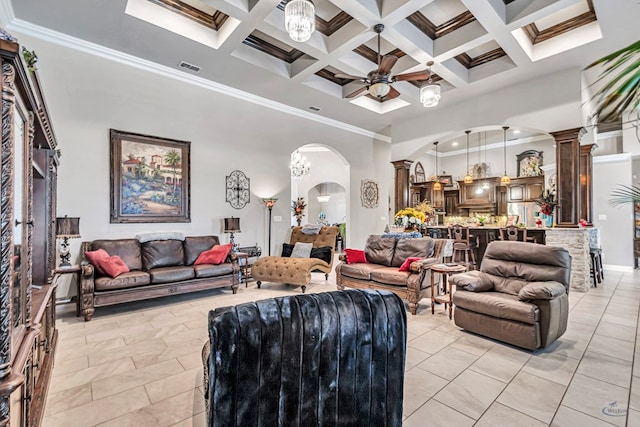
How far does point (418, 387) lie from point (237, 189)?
185 inches

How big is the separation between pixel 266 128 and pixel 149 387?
16.8ft

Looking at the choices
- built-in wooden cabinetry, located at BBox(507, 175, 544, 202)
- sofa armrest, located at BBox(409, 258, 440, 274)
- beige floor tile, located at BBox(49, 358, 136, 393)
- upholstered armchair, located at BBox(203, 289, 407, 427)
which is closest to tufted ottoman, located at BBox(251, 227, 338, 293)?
sofa armrest, located at BBox(409, 258, 440, 274)

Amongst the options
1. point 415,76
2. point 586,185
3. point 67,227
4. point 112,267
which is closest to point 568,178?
point 586,185

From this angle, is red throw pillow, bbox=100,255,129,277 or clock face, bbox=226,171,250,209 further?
clock face, bbox=226,171,250,209

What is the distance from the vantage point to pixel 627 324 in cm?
364

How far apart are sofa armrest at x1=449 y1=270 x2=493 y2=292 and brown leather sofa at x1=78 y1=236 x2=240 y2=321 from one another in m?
3.37

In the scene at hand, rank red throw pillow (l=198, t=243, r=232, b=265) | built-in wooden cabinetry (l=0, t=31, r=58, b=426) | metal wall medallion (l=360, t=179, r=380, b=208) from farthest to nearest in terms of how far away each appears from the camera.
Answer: metal wall medallion (l=360, t=179, r=380, b=208)
red throw pillow (l=198, t=243, r=232, b=265)
built-in wooden cabinetry (l=0, t=31, r=58, b=426)

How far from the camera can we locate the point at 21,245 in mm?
1523

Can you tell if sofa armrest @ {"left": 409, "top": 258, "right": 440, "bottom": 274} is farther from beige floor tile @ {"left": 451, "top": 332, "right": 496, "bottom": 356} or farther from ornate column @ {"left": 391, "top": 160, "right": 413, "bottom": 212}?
ornate column @ {"left": 391, "top": 160, "right": 413, "bottom": 212}

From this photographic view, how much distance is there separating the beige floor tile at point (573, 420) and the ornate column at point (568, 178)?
A: 4.35 meters

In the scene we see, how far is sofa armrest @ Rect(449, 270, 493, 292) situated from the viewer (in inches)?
133

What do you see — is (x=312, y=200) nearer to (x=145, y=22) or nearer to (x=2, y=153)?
(x=145, y=22)

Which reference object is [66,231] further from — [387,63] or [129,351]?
[387,63]

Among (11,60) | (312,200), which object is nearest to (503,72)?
(11,60)
